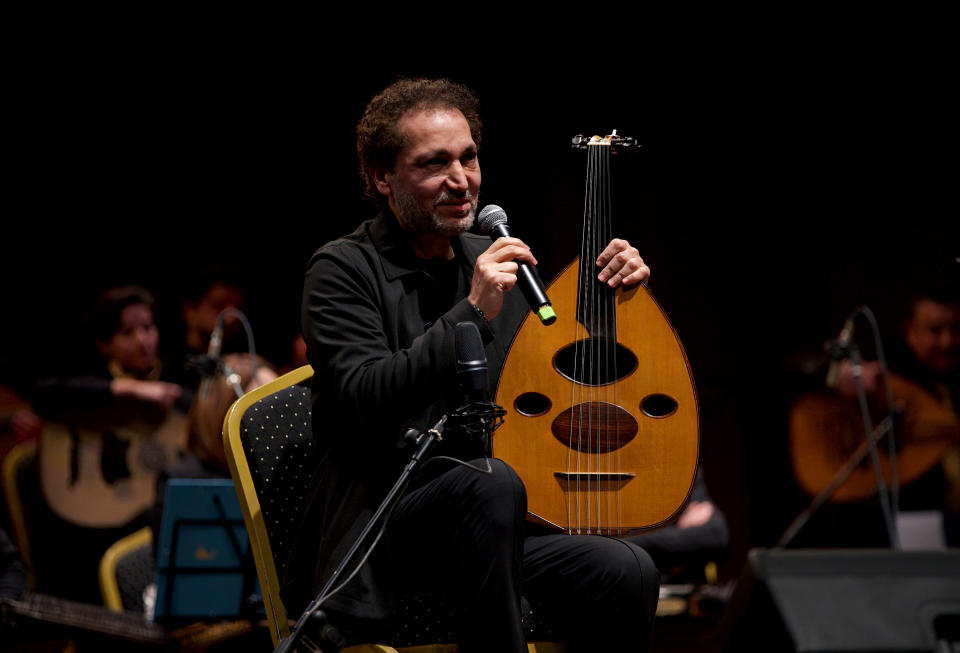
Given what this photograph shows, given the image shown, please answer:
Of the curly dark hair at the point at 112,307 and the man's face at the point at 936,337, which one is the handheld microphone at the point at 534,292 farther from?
the curly dark hair at the point at 112,307

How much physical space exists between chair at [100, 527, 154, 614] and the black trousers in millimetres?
2374

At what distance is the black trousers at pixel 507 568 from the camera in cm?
177

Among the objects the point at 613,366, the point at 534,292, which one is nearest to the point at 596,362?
the point at 613,366

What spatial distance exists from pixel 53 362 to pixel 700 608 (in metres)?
3.82

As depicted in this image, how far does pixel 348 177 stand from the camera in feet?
18.1

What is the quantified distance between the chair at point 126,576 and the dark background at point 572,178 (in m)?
1.67

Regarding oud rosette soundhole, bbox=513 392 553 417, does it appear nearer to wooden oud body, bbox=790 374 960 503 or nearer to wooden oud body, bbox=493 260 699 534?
wooden oud body, bbox=493 260 699 534

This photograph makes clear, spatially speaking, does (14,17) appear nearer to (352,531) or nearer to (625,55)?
(625,55)

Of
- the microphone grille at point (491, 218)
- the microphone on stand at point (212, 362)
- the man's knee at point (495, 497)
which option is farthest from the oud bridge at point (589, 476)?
the microphone on stand at point (212, 362)

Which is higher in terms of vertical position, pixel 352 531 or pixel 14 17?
pixel 14 17

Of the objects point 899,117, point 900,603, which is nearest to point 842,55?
point 899,117

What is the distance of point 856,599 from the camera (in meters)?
1.20

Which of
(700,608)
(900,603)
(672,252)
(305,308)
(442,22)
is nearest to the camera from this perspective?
(900,603)

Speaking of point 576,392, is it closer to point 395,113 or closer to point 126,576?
point 395,113
